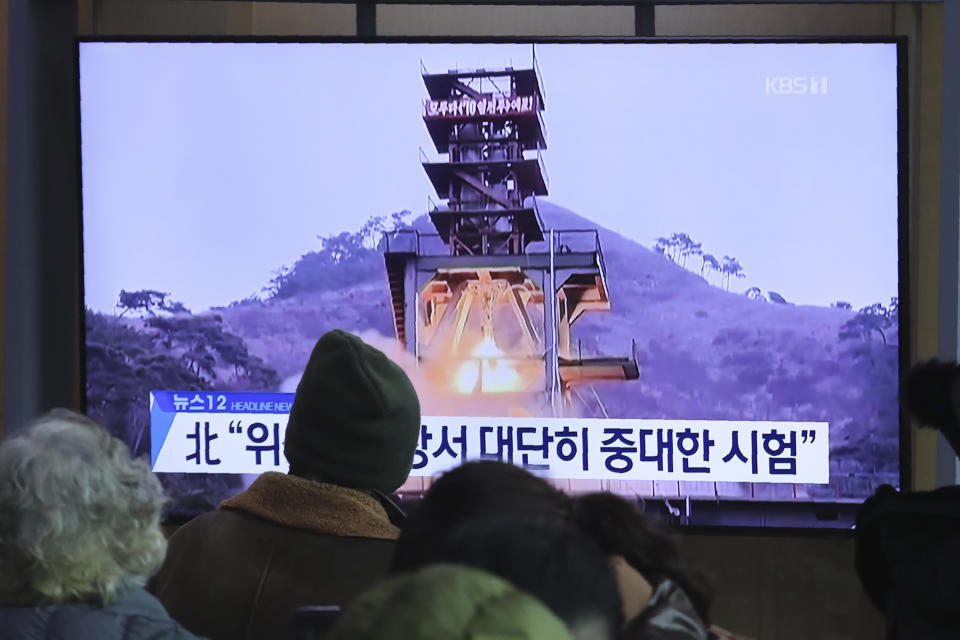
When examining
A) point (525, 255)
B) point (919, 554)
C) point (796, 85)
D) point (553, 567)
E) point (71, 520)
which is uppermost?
point (796, 85)

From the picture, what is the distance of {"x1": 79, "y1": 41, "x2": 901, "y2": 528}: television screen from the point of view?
9.02 feet

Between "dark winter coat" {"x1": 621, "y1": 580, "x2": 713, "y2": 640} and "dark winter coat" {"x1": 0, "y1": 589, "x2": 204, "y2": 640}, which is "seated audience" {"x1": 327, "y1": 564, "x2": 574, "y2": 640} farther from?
"dark winter coat" {"x1": 0, "y1": 589, "x2": 204, "y2": 640}

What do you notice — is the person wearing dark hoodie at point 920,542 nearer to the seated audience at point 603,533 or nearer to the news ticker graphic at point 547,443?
the news ticker graphic at point 547,443

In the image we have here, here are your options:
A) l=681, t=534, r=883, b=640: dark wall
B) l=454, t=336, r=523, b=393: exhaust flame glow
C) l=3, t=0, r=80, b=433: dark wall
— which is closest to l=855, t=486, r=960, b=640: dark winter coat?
l=681, t=534, r=883, b=640: dark wall

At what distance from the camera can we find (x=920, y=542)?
80.7 inches

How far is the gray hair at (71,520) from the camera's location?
1313 millimetres

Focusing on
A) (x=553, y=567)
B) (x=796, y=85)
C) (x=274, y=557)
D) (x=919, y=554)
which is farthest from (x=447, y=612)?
(x=796, y=85)

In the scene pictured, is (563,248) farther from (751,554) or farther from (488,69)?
(751,554)

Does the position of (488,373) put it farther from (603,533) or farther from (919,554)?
(603,533)

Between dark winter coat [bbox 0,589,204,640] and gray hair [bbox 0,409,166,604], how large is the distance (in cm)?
2

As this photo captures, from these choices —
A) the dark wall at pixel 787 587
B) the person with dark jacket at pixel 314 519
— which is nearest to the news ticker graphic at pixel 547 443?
the dark wall at pixel 787 587

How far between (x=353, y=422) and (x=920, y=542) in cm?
108

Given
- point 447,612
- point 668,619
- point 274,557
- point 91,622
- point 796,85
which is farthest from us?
point 796,85

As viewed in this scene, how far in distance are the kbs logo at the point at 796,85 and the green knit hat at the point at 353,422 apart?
152cm
